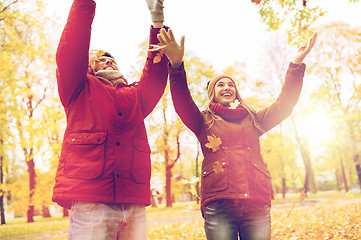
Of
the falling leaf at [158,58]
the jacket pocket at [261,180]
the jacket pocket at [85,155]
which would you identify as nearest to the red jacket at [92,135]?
the jacket pocket at [85,155]

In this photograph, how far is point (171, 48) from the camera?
2.22 meters

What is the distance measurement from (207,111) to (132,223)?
120 cm

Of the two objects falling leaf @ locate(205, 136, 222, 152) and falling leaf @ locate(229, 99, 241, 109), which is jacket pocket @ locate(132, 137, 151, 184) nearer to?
falling leaf @ locate(205, 136, 222, 152)

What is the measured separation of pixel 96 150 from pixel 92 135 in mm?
99

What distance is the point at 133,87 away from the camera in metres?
2.30

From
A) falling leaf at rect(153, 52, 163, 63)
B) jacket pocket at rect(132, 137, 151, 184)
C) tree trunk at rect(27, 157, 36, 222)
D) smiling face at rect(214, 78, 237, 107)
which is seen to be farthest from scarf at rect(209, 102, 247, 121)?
tree trunk at rect(27, 157, 36, 222)

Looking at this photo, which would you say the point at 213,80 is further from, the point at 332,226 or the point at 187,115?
the point at 332,226

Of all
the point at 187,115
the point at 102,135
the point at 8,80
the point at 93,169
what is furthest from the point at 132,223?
the point at 8,80

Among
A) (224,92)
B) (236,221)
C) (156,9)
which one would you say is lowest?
(236,221)

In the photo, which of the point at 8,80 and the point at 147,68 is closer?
the point at 147,68

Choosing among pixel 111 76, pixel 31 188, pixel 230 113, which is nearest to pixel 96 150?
pixel 111 76

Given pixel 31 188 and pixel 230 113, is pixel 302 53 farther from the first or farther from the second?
pixel 31 188

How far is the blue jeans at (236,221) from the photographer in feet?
7.24

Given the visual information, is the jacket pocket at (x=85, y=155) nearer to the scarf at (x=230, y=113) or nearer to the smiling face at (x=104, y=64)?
the smiling face at (x=104, y=64)
